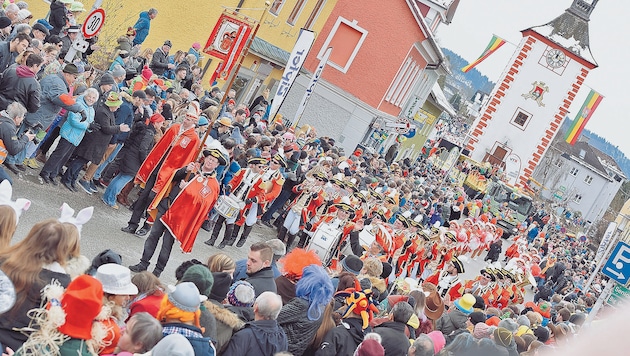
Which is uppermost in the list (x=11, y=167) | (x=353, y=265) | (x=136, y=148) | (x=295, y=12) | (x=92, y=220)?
(x=295, y=12)

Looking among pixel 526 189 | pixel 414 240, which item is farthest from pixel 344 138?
pixel 526 189

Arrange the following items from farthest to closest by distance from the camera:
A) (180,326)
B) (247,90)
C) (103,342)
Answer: (247,90), (180,326), (103,342)

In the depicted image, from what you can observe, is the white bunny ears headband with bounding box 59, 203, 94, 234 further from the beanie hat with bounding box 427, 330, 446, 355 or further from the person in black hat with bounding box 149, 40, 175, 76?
the person in black hat with bounding box 149, 40, 175, 76

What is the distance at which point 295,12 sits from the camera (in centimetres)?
3006

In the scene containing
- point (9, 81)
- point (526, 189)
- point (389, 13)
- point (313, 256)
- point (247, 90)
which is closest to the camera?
point (313, 256)

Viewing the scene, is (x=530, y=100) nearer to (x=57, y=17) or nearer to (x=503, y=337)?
(x=57, y=17)

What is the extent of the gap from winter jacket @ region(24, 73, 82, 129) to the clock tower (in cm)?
6312

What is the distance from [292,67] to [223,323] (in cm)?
1558

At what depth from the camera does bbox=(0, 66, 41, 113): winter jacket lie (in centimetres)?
1046

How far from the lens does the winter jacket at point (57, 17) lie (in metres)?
14.5

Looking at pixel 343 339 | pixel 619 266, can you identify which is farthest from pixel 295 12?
pixel 343 339

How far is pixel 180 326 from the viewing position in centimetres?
550

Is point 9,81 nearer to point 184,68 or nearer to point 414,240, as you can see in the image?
point 184,68

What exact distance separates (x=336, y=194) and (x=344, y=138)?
20.9 metres
